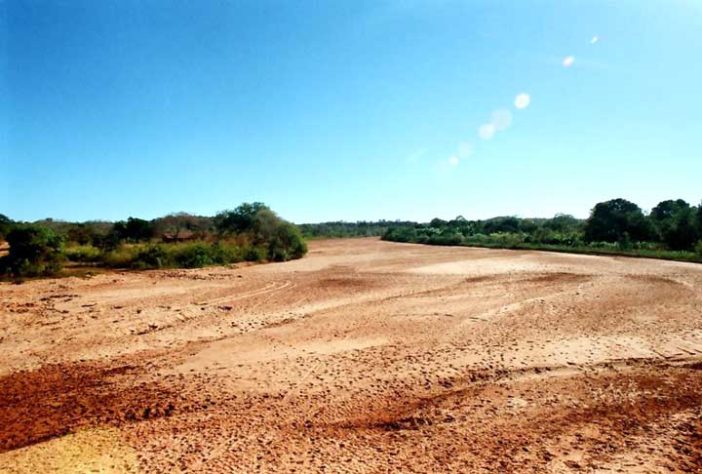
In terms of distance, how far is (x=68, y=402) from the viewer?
6.87 meters

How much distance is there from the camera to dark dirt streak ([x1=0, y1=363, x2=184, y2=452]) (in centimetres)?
601

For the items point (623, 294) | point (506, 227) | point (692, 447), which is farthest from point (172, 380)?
point (506, 227)

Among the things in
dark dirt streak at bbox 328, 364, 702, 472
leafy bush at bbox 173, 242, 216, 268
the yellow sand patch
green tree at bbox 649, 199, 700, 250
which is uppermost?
green tree at bbox 649, 199, 700, 250

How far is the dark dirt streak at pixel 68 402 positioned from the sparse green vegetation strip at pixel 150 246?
46.1 ft

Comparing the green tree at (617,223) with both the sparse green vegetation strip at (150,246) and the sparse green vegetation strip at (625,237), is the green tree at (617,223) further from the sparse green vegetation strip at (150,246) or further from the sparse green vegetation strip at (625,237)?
the sparse green vegetation strip at (150,246)

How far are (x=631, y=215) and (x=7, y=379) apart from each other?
5451 cm

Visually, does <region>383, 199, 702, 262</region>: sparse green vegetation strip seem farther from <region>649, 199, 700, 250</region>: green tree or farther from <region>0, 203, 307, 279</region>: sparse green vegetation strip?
<region>0, 203, 307, 279</region>: sparse green vegetation strip

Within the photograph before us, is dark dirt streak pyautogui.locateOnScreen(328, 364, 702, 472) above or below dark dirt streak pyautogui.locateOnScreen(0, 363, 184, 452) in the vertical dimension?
below

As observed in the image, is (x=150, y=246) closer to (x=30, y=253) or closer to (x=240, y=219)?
(x=30, y=253)

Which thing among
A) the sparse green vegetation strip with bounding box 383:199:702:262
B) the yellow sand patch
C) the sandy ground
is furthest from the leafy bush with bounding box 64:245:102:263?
the sparse green vegetation strip with bounding box 383:199:702:262

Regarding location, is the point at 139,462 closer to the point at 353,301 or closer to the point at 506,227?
the point at 353,301

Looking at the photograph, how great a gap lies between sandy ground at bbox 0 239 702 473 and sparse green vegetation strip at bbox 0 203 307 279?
5.16 m

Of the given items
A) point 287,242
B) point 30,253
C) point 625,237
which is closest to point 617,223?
point 625,237

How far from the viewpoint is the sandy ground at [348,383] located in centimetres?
536
